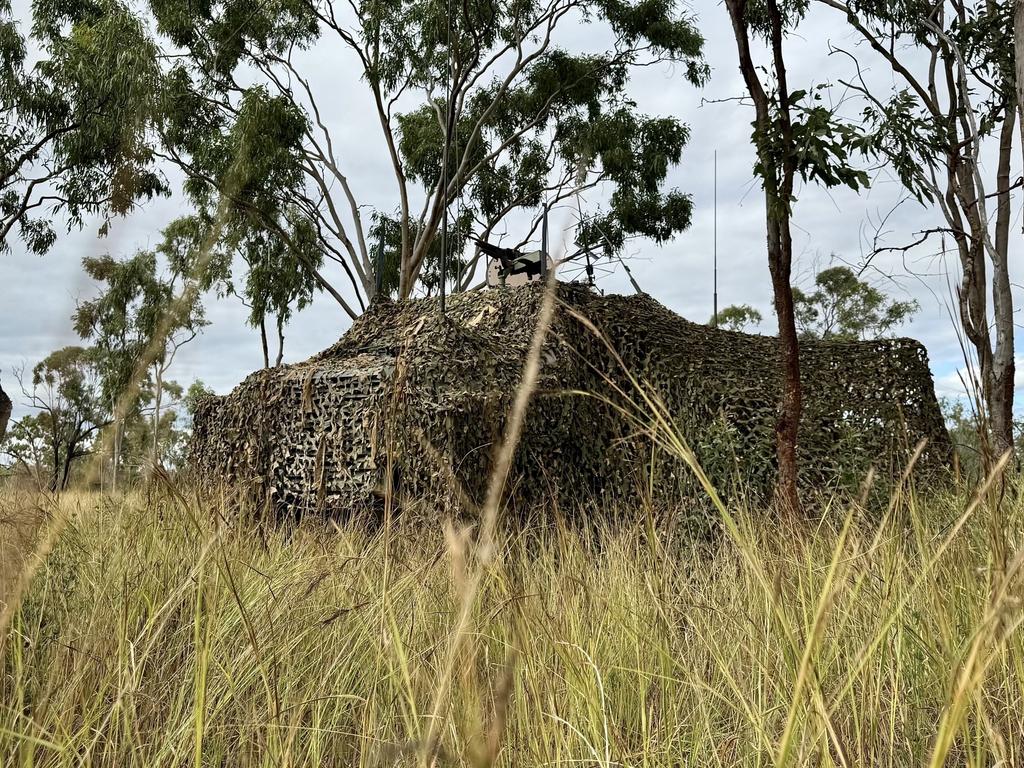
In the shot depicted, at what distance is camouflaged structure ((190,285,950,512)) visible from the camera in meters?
5.48

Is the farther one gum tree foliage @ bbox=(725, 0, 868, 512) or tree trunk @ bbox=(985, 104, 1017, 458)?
tree trunk @ bbox=(985, 104, 1017, 458)

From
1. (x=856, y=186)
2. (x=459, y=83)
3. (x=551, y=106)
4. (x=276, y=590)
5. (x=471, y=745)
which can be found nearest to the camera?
(x=471, y=745)

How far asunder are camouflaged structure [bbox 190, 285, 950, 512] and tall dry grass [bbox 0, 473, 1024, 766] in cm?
242

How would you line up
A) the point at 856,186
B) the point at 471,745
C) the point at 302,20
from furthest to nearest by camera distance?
the point at 302,20 < the point at 856,186 < the point at 471,745

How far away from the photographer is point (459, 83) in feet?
45.1

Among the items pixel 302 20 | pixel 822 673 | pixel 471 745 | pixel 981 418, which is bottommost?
pixel 822 673

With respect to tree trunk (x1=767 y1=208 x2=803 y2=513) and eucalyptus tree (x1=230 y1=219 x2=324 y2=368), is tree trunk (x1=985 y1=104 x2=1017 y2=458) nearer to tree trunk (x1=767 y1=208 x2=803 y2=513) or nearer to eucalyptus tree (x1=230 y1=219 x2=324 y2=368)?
tree trunk (x1=767 y1=208 x2=803 y2=513)

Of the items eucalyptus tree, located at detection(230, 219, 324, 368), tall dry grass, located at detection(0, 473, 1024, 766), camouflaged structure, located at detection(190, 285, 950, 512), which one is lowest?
tall dry grass, located at detection(0, 473, 1024, 766)

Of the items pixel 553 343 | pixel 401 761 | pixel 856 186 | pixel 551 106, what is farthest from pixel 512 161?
pixel 401 761

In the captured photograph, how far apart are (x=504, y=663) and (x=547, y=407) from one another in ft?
14.5

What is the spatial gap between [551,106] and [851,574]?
14.7 meters

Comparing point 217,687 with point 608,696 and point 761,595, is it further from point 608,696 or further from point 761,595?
point 761,595

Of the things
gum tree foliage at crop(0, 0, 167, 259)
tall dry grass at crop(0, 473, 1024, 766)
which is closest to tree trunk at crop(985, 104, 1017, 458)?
tall dry grass at crop(0, 473, 1024, 766)

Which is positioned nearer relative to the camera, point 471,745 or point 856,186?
point 471,745
